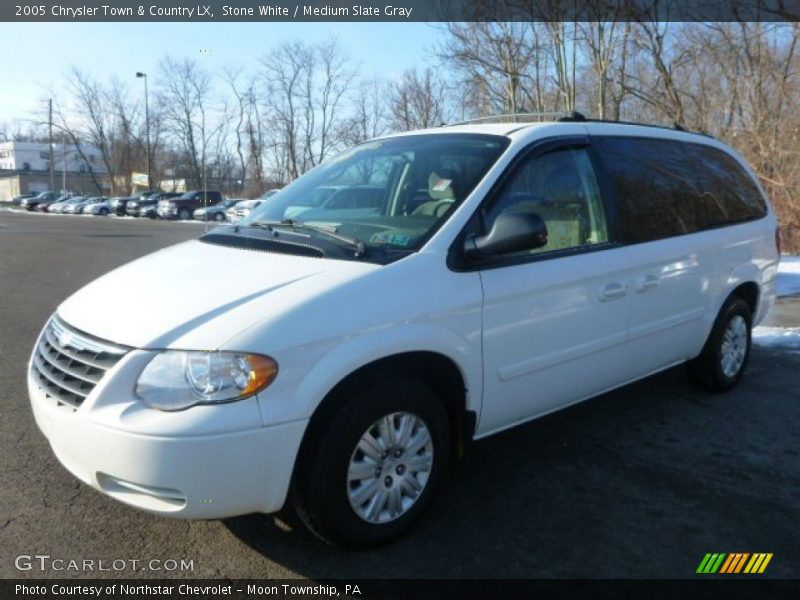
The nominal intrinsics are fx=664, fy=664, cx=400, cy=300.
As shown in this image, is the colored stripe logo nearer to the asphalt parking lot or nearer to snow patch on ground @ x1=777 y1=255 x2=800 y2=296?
the asphalt parking lot

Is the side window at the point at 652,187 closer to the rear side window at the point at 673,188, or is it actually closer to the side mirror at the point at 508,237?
the rear side window at the point at 673,188

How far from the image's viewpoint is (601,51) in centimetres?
1540

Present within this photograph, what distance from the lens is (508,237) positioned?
308 cm

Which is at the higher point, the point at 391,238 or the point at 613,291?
the point at 391,238

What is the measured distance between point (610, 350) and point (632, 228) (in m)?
0.77

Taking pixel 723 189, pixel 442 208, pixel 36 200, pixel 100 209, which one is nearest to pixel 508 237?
pixel 442 208

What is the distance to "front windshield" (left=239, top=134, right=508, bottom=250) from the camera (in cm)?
331

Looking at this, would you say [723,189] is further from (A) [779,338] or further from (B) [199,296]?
(B) [199,296]

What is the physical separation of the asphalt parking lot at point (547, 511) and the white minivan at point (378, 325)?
30 cm

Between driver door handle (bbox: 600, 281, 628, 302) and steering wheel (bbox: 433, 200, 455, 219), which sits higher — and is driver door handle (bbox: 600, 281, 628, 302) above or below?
below

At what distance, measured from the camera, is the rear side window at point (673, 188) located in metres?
4.10

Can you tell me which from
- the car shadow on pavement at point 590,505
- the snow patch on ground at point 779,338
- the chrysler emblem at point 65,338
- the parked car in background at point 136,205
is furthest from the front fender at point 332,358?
the parked car in background at point 136,205

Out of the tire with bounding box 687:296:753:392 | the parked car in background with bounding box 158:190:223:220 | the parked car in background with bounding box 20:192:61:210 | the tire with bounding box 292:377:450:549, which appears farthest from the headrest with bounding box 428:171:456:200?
the parked car in background with bounding box 20:192:61:210

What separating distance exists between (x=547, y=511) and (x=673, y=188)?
2.47m
